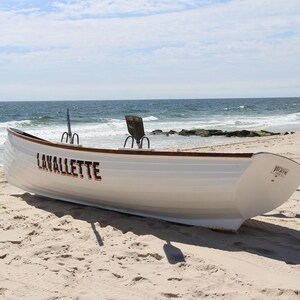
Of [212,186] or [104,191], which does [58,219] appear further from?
[212,186]

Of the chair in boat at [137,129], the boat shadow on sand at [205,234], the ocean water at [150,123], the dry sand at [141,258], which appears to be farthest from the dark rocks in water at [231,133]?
the boat shadow on sand at [205,234]

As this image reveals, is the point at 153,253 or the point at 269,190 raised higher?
the point at 269,190

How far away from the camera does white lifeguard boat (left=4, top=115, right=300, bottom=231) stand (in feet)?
17.4

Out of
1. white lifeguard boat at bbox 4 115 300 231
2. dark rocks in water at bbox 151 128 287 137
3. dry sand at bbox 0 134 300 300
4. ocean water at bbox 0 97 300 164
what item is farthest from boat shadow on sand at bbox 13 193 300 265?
dark rocks in water at bbox 151 128 287 137

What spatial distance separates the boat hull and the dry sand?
7.0 inches

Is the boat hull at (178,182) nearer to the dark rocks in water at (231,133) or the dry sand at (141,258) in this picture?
the dry sand at (141,258)

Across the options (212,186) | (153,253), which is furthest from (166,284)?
(212,186)

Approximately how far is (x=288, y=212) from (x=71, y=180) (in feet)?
9.88

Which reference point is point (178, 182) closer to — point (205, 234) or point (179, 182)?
point (179, 182)

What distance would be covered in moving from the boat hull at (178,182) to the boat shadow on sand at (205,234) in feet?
0.44

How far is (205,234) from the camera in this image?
18.3 feet

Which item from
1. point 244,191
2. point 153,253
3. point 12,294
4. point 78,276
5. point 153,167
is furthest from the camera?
point 153,167

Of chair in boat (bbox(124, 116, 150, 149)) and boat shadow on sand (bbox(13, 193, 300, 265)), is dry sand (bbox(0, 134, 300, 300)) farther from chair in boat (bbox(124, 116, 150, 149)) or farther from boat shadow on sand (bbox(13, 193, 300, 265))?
chair in boat (bbox(124, 116, 150, 149))

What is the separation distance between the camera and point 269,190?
543 centimetres
